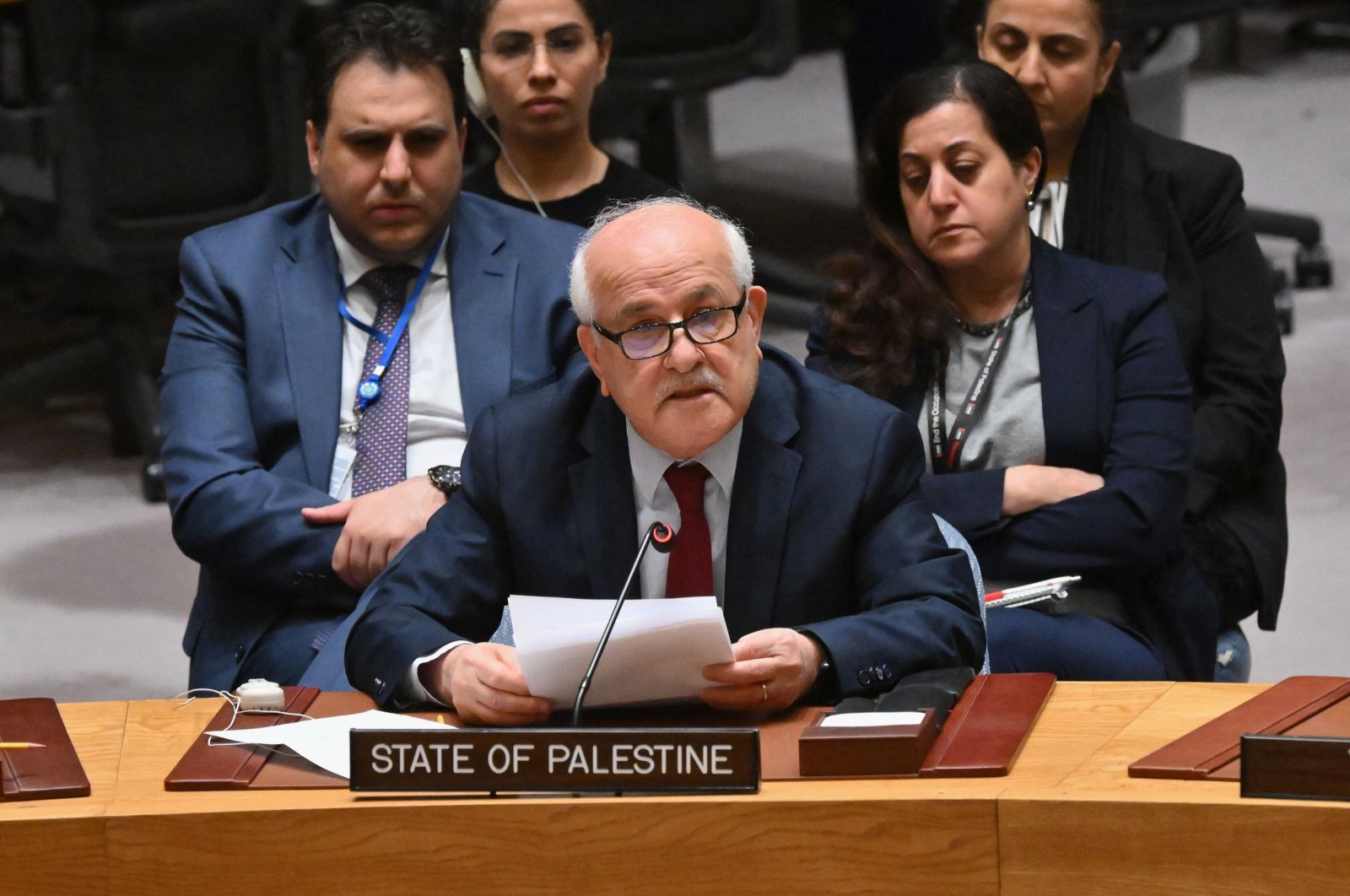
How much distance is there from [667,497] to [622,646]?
43 centimetres

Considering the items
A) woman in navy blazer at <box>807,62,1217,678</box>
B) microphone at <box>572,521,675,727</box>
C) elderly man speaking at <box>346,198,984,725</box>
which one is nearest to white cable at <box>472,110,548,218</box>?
woman in navy blazer at <box>807,62,1217,678</box>

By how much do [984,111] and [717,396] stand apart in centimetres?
88

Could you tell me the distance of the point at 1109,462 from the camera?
291 centimetres

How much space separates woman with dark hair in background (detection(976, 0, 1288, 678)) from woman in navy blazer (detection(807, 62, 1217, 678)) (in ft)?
0.76

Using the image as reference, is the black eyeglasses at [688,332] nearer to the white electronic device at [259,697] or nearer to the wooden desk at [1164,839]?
the white electronic device at [259,697]

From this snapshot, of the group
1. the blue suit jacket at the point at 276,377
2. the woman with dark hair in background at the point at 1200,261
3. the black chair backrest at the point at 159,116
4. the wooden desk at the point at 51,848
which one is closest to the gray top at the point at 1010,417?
the woman with dark hair in background at the point at 1200,261

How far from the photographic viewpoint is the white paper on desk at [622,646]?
1.97 meters

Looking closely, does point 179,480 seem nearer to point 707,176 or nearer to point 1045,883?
point 1045,883

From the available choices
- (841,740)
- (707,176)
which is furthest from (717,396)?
(707,176)

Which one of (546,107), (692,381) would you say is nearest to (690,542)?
(692,381)

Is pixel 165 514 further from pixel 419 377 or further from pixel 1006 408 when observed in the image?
pixel 1006 408

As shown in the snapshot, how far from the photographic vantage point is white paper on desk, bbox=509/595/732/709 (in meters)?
1.97

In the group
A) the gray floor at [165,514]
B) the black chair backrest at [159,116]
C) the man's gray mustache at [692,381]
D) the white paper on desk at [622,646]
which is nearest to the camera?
the white paper on desk at [622,646]

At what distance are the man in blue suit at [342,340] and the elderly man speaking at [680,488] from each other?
1.60ft
